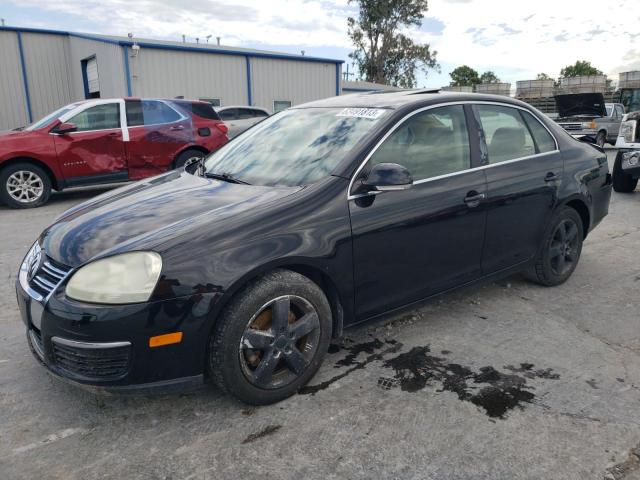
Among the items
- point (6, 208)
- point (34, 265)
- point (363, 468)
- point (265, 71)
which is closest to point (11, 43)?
point (265, 71)

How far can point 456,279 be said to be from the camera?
11.2 feet

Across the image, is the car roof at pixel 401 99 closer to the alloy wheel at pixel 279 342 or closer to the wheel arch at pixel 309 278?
the wheel arch at pixel 309 278

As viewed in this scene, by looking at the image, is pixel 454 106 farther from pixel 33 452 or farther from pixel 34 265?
pixel 33 452

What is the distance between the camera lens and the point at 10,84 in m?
18.9

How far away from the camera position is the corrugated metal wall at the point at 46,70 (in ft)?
64.4

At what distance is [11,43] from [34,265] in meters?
20.2

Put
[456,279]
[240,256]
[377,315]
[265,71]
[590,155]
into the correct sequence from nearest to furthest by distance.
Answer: [240,256] < [377,315] < [456,279] < [590,155] < [265,71]

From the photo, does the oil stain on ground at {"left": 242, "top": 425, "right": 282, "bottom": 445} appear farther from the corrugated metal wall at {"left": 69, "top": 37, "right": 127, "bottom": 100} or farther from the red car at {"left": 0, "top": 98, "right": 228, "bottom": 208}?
the corrugated metal wall at {"left": 69, "top": 37, "right": 127, "bottom": 100}

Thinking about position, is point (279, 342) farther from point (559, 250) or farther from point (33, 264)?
point (559, 250)

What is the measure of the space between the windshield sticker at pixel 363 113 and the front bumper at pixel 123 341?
1568 mm

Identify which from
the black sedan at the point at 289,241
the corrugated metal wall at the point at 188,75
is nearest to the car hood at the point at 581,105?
the corrugated metal wall at the point at 188,75

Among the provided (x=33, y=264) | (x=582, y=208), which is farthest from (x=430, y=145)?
(x=33, y=264)

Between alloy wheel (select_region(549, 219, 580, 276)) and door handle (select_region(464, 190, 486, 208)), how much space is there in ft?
3.64

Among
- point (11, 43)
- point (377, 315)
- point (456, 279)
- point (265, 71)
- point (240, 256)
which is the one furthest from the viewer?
point (265, 71)
